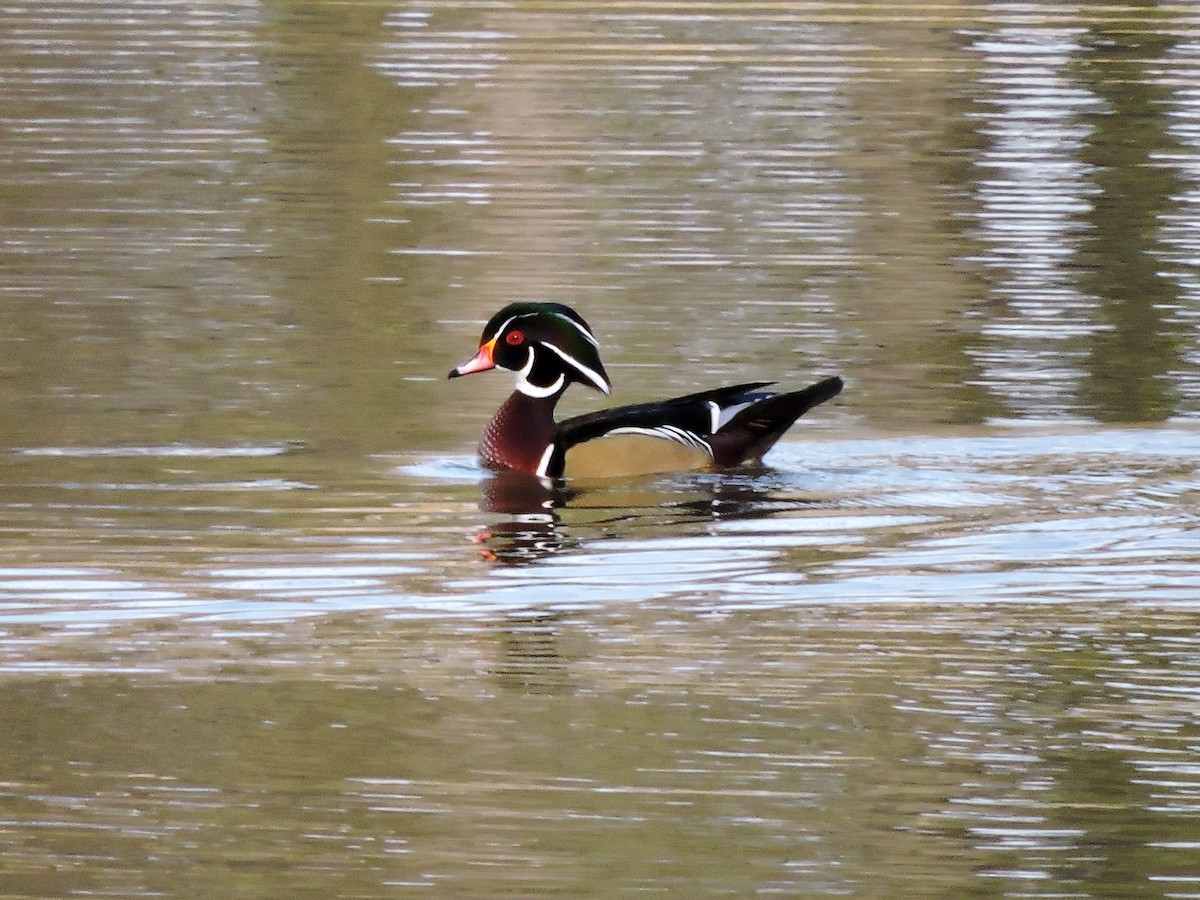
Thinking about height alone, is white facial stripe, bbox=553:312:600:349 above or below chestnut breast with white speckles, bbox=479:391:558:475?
above

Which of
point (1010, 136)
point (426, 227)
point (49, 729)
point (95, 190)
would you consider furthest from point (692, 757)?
point (1010, 136)

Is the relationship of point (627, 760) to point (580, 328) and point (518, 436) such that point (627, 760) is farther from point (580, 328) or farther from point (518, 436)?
point (580, 328)

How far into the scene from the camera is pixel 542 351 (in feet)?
35.5

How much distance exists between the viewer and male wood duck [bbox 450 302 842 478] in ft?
33.5

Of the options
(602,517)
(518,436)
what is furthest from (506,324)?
(602,517)

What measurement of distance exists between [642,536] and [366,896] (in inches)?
140

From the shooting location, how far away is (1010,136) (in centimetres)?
1997

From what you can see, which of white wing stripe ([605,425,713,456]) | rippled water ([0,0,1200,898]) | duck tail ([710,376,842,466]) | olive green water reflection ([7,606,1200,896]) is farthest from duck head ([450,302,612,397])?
olive green water reflection ([7,606,1200,896])

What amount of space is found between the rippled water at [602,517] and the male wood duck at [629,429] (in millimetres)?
151

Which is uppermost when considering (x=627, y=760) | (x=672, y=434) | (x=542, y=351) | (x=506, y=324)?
(x=506, y=324)

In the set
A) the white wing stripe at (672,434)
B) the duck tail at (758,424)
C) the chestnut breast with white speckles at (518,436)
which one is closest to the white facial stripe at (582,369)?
the chestnut breast with white speckles at (518,436)

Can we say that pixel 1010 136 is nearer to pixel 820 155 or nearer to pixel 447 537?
pixel 820 155

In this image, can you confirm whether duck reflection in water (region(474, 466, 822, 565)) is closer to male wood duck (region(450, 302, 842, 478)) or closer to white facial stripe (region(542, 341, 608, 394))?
male wood duck (region(450, 302, 842, 478))

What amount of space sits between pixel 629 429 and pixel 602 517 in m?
0.73
